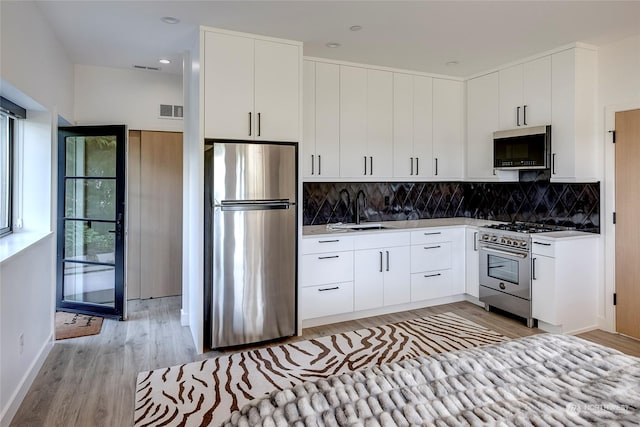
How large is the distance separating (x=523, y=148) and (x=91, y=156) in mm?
4602

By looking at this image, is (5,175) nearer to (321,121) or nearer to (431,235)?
(321,121)

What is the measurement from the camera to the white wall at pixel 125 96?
175 inches

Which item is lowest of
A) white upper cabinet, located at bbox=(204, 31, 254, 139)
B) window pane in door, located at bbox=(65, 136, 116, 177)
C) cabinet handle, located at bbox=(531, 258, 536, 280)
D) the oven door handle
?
cabinet handle, located at bbox=(531, 258, 536, 280)

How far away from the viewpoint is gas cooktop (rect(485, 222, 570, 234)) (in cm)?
401

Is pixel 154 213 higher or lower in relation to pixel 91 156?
lower

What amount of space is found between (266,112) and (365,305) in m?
2.16

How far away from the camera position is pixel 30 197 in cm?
337

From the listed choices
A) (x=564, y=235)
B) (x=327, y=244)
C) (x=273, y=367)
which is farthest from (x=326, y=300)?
(x=564, y=235)

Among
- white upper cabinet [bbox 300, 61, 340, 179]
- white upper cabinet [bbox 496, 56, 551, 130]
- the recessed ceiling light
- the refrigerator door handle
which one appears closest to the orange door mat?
the refrigerator door handle

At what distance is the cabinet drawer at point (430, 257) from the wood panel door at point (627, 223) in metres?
1.58

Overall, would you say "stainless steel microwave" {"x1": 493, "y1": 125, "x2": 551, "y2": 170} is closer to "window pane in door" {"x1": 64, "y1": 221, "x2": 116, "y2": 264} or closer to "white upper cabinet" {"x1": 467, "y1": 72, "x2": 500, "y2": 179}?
"white upper cabinet" {"x1": 467, "y1": 72, "x2": 500, "y2": 179}

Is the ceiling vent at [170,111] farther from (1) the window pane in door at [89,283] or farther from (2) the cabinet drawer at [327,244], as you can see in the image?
(2) the cabinet drawer at [327,244]

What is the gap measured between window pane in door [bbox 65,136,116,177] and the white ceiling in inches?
33.8

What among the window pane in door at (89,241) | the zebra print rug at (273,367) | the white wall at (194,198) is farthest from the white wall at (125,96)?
the zebra print rug at (273,367)
